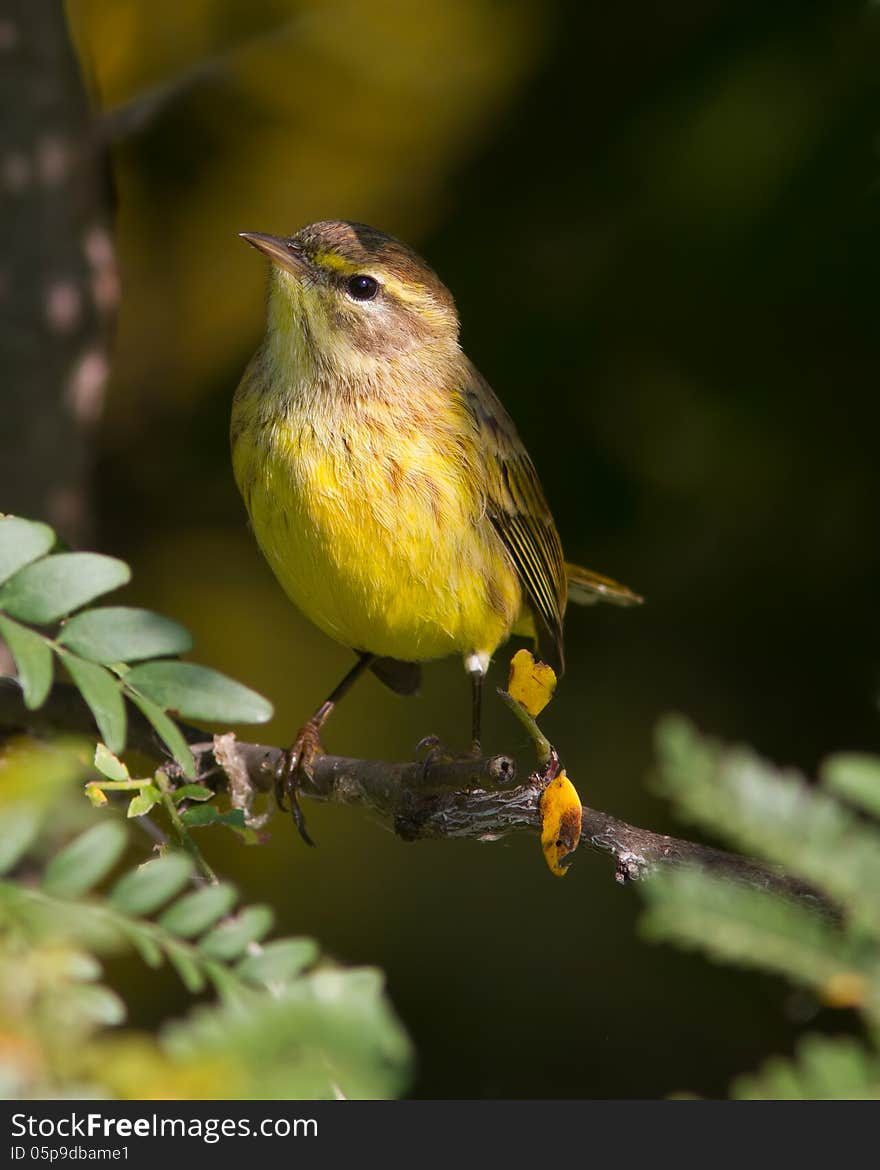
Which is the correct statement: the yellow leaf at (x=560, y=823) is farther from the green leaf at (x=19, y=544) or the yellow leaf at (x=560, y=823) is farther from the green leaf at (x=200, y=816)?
the green leaf at (x=19, y=544)

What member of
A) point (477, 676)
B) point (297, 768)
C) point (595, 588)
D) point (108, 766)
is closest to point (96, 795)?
point (108, 766)

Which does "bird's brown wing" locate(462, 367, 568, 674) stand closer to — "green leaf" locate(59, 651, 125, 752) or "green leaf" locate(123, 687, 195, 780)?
"green leaf" locate(123, 687, 195, 780)

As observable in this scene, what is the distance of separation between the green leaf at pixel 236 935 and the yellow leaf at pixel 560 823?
845 mm

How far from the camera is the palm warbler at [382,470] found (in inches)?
120

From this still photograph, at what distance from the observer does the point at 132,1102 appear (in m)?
1.05

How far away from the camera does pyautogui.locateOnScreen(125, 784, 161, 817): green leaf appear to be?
2150mm

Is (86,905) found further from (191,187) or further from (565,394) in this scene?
(191,187)

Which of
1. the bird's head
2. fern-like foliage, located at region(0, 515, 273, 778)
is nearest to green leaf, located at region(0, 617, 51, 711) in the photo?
fern-like foliage, located at region(0, 515, 273, 778)

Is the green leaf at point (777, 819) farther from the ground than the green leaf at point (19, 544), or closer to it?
farther from the ground

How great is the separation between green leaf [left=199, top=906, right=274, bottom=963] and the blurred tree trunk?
9.40 feet

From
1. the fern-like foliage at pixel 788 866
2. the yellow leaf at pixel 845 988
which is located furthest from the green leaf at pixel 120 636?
the yellow leaf at pixel 845 988

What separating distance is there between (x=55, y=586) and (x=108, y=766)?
2.36 ft

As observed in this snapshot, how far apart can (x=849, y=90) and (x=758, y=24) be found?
1.30 ft

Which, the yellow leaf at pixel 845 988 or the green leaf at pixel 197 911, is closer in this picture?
the yellow leaf at pixel 845 988
